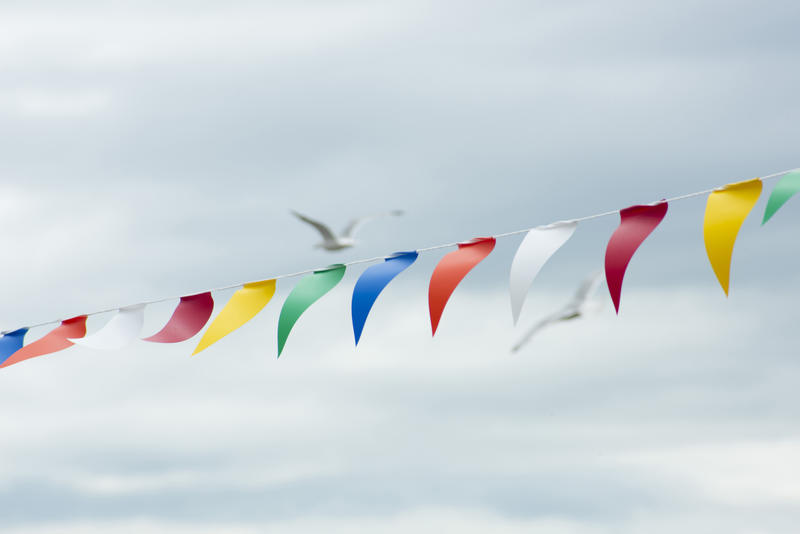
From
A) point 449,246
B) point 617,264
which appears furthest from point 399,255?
point 617,264

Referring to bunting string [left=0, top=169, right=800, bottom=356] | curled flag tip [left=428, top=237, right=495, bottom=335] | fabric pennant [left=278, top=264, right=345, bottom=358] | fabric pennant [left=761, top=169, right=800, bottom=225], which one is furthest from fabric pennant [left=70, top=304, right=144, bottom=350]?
fabric pennant [left=761, top=169, right=800, bottom=225]

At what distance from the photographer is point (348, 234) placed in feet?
22.9

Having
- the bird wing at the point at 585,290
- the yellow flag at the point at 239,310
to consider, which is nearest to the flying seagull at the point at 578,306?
the bird wing at the point at 585,290

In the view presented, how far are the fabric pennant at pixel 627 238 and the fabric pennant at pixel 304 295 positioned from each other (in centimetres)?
182

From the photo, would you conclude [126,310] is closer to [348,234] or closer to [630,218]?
[348,234]

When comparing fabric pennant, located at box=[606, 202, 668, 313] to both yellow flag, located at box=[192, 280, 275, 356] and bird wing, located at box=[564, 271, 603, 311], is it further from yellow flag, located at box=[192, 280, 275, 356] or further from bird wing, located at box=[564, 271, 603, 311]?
yellow flag, located at box=[192, 280, 275, 356]

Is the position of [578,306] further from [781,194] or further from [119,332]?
[119,332]

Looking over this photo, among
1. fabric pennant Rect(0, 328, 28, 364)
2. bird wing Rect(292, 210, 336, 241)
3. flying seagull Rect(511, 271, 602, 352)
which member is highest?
fabric pennant Rect(0, 328, 28, 364)

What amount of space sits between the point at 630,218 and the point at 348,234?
1623 mm

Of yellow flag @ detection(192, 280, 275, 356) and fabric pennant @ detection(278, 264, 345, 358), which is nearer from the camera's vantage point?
fabric pennant @ detection(278, 264, 345, 358)

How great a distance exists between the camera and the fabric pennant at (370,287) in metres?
7.23

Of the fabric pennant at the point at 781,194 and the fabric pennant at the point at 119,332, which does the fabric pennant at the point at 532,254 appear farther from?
the fabric pennant at the point at 119,332

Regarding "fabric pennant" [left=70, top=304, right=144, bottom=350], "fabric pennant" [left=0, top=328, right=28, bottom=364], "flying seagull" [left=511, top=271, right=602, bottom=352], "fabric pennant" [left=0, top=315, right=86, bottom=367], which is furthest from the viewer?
"fabric pennant" [left=0, top=328, right=28, bottom=364]

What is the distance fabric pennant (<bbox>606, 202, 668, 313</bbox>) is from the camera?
643 centimetres
